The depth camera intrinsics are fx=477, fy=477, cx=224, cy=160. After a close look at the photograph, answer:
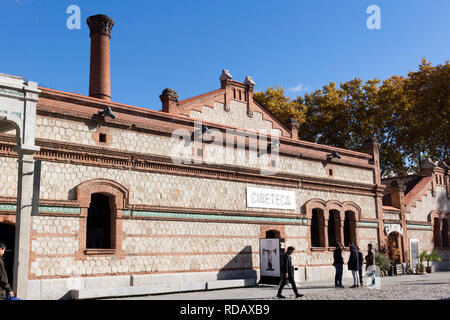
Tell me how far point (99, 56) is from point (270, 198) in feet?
31.6

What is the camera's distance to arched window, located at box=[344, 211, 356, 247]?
2395 cm

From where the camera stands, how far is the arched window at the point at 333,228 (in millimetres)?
23219

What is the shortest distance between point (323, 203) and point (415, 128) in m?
17.8

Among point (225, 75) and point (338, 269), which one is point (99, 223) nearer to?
point (338, 269)

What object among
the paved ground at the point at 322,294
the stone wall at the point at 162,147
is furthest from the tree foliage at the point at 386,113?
the paved ground at the point at 322,294

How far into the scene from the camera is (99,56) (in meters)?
20.7

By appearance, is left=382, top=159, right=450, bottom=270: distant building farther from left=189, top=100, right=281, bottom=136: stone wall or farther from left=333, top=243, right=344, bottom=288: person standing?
left=333, top=243, right=344, bottom=288: person standing

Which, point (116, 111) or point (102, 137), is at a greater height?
point (116, 111)

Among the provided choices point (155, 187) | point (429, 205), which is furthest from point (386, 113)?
point (155, 187)
